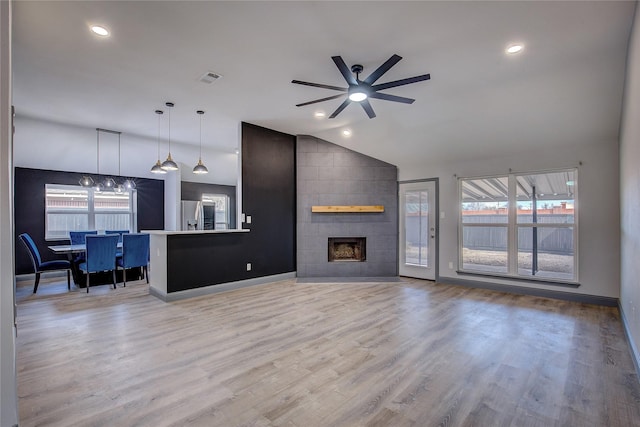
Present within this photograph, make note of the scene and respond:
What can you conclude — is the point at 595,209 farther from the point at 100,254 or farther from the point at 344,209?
the point at 100,254

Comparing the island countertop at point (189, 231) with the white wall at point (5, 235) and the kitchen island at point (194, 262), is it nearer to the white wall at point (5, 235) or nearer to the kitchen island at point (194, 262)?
the kitchen island at point (194, 262)

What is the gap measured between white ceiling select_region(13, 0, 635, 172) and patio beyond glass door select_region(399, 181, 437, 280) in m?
1.14

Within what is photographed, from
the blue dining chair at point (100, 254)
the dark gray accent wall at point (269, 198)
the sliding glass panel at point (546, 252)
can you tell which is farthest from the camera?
the dark gray accent wall at point (269, 198)

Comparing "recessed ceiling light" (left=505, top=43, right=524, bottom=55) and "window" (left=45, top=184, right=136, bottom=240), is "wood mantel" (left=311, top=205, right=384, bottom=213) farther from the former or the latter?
"window" (left=45, top=184, right=136, bottom=240)

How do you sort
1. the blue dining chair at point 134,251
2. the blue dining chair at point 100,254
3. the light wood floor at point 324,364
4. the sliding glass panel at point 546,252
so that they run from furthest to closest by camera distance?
the blue dining chair at point 134,251 < the blue dining chair at point 100,254 < the sliding glass panel at point 546,252 < the light wood floor at point 324,364

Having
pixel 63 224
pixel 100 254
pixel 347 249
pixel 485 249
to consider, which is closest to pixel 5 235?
pixel 100 254

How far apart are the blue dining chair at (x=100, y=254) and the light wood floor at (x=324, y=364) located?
84 centimetres

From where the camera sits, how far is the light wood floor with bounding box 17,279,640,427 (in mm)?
1960

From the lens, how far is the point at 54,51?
3.09 meters

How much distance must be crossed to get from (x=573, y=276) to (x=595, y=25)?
362 cm

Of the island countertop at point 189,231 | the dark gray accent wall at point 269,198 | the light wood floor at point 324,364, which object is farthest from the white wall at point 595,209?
the island countertop at point 189,231

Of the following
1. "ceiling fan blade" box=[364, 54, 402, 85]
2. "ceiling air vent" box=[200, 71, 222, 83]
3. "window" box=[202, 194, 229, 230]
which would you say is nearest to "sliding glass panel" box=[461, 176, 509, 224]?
"ceiling fan blade" box=[364, 54, 402, 85]

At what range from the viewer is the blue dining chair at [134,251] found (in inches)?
216

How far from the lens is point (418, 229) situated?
20.4ft
